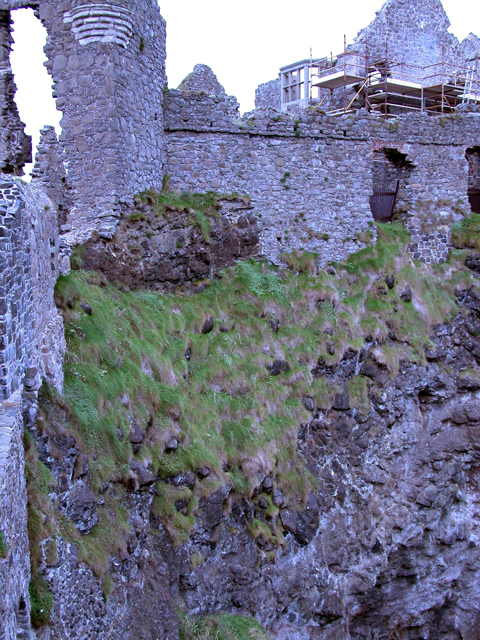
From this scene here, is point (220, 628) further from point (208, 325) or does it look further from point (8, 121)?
point (8, 121)

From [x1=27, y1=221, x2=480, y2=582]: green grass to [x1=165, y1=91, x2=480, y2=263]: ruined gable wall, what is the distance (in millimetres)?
797

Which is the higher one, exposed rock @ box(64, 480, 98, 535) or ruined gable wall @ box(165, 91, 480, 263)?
ruined gable wall @ box(165, 91, 480, 263)

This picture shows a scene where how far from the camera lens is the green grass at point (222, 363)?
9.42 metres

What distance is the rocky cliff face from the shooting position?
340 inches

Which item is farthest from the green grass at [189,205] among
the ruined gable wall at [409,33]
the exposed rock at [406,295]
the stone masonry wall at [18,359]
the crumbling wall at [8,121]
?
the ruined gable wall at [409,33]

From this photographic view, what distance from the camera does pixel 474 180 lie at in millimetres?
20453

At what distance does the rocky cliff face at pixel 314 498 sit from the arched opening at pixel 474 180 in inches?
103

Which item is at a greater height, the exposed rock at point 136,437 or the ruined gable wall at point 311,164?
the ruined gable wall at point 311,164

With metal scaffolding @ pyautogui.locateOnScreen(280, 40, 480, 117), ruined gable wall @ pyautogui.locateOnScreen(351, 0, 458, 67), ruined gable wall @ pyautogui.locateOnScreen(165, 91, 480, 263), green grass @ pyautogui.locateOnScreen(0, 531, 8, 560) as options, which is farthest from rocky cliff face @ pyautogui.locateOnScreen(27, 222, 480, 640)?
ruined gable wall @ pyautogui.locateOnScreen(351, 0, 458, 67)

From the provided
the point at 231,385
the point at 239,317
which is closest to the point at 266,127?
the point at 239,317

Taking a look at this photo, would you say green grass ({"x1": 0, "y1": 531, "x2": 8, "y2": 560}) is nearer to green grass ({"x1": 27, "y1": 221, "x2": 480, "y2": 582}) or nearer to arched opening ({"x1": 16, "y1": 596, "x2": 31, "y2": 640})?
arched opening ({"x1": 16, "y1": 596, "x2": 31, "y2": 640})

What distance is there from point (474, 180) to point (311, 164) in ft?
22.1

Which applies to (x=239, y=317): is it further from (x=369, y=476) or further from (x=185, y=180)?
(x=369, y=476)

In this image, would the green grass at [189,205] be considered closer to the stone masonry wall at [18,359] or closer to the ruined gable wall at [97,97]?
the ruined gable wall at [97,97]
